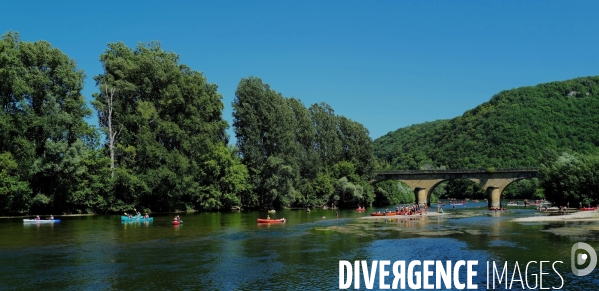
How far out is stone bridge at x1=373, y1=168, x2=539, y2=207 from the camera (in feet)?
328

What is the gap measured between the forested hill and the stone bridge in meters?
38.4

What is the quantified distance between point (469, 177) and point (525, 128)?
2345 inches

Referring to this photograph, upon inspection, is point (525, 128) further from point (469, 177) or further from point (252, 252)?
point (252, 252)

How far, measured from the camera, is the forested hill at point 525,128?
145 meters

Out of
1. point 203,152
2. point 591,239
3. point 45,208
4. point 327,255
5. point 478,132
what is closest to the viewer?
point 327,255

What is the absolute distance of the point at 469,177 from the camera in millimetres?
104688

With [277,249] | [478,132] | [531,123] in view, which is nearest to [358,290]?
[277,249]

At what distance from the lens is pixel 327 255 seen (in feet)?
120

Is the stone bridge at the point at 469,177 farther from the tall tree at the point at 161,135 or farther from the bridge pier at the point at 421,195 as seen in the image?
the tall tree at the point at 161,135

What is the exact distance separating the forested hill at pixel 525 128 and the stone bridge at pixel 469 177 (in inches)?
1513

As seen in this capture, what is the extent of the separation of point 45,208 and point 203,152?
78.9 feet

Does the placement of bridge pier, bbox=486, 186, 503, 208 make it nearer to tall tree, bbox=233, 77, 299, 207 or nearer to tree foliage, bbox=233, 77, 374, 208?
tree foliage, bbox=233, 77, 374, 208

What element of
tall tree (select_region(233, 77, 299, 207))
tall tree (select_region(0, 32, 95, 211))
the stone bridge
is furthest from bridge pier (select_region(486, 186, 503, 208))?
tall tree (select_region(0, 32, 95, 211))

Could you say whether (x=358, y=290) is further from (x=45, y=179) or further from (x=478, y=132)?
(x=478, y=132)
